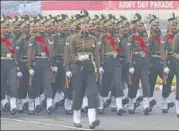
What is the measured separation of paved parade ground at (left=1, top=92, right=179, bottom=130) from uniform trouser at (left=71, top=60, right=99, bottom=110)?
0.60 m

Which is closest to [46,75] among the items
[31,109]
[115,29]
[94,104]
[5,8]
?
[31,109]

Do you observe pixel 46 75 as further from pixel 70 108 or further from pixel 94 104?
pixel 94 104

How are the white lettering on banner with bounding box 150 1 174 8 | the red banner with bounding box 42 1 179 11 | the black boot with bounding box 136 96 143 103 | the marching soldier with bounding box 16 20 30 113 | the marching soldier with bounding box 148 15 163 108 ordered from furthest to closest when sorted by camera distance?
the red banner with bounding box 42 1 179 11 < the white lettering on banner with bounding box 150 1 174 8 < the black boot with bounding box 136 96 143 103 < the marching soldier with bounding box 16 20 30 113 < the marching soldier with bounding box 148 15 163 108

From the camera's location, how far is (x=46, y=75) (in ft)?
51.1

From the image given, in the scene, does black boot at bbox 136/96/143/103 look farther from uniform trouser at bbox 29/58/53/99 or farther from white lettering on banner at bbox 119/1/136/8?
white lettering on banner at bbox 119/1/136/8

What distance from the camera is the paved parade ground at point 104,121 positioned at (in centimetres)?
1323

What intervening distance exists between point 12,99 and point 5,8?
72.0 ft

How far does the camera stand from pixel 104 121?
14320 millimetres

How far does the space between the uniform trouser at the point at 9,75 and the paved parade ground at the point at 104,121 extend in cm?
61

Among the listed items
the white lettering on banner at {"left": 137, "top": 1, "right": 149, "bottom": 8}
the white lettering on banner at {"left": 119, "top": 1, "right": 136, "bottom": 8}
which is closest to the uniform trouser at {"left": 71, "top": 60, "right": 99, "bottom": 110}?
the white lettering on banner at {"left": 137, "top": 1, "right": 149, "bottom": 8}

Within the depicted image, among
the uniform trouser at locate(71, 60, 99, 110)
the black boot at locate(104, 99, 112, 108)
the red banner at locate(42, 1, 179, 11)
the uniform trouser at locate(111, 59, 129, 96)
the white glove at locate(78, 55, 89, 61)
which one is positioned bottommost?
the black boot at locate(104, 99, 112, 108)

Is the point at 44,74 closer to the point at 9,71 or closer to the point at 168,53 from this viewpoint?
the point at 9,71

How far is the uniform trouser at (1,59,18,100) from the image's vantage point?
15320 mm

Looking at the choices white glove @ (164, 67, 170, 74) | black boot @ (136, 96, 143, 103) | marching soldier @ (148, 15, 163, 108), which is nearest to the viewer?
white glove @ (164, 67, 170, 74)
